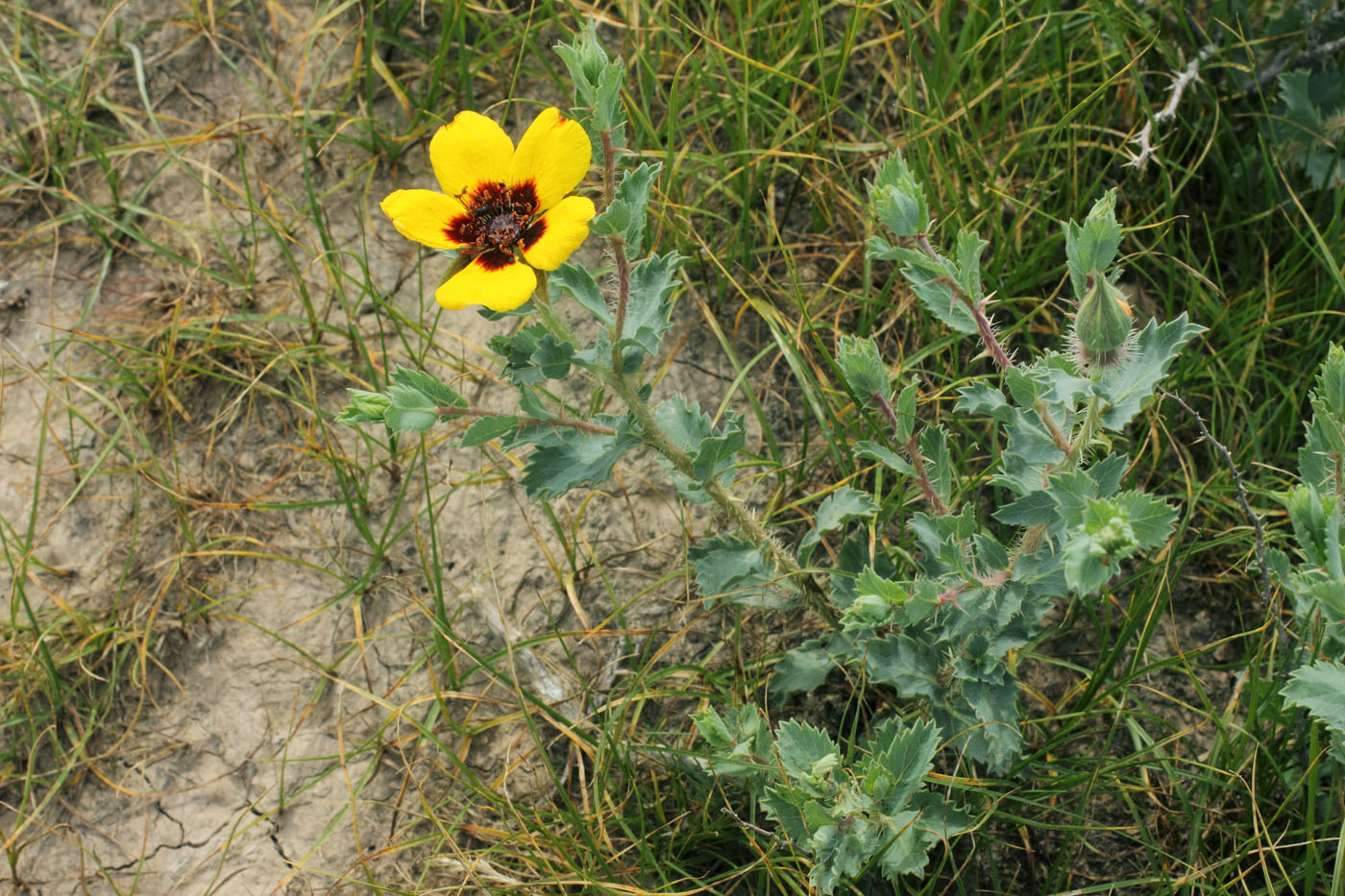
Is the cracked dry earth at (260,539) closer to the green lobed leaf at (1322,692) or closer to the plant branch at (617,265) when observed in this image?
the plant branch at (617,265)

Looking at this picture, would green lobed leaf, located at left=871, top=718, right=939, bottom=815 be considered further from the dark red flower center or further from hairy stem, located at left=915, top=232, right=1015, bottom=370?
Answer: the dark red flower center

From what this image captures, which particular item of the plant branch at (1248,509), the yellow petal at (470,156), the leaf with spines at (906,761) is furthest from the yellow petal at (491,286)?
the plant branch at (1248,509)

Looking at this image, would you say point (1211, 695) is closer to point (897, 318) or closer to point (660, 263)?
point (897, 318)

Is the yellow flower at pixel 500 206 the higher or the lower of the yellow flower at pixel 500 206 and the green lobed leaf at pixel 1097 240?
the higher

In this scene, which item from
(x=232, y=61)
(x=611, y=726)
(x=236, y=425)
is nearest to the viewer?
(x=611, y=726)

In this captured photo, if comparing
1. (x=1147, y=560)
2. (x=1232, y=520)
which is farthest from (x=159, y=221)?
(x=1232, y=520)

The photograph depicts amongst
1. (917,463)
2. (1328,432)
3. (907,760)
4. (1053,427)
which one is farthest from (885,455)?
(1328,432)

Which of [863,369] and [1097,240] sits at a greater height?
[1097,240]

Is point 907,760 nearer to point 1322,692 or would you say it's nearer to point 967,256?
point 1322,692
